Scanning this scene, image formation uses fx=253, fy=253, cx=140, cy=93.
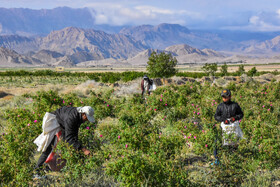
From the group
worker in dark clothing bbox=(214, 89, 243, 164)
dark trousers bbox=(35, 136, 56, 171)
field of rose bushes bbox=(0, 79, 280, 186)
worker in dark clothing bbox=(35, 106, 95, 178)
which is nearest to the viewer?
field of rose bushes bbox=(0, 79, 280, 186)

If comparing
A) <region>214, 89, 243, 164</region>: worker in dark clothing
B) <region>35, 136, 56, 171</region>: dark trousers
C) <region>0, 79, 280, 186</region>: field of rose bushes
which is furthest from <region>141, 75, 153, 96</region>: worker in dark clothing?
<region>35, 136, 56, 171</region>: dark trousers

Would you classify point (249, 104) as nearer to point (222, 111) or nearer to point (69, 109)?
point (222, 111)

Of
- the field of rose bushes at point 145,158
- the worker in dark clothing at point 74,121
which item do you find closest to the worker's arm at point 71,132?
the worker in dark clothing at point 74,121

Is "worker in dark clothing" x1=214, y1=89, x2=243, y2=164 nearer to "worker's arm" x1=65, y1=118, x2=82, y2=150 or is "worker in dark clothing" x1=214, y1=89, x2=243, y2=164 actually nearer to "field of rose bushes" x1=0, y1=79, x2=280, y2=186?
"field of rose bushes" x1=0, y1=79, x2=280, y2=186

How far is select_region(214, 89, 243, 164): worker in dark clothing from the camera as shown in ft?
16.6

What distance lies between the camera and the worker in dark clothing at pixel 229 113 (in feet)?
16.6

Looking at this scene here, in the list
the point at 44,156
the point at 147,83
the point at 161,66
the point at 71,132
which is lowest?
the point at 44,156

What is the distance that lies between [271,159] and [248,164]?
553 millimetres

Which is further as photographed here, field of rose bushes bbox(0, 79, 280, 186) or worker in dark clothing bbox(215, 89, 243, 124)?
worker in dark clothing bbox(215, 89, 243, 124)

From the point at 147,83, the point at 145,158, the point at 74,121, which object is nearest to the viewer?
the point at 145,158

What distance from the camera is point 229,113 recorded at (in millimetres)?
5168

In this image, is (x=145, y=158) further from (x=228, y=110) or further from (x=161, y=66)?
(x=161, y=66)

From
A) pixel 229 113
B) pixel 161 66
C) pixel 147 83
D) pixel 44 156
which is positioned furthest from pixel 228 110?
pixel 161 66

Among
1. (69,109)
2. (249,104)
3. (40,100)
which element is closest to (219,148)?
(69,109)
